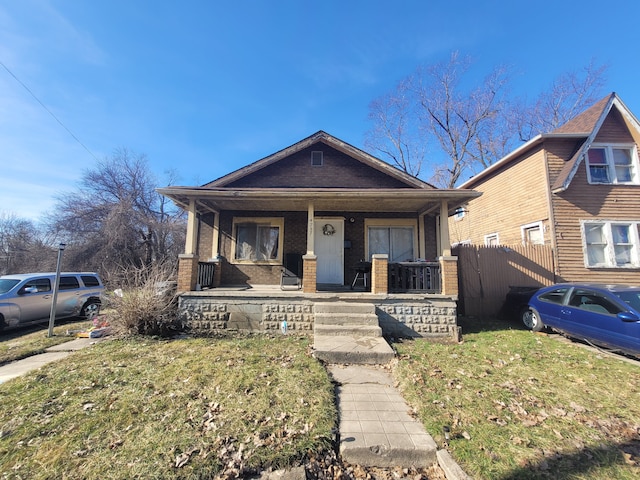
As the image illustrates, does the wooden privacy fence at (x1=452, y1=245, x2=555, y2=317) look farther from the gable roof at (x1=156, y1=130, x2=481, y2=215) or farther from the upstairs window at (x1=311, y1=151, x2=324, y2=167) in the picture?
the upstairs window at (x1=311, y1=151, x2=324, y2=167)

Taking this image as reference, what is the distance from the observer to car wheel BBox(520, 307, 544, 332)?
695cm

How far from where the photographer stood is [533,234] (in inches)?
411

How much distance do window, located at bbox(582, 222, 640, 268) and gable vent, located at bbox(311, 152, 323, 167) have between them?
31.8 feet

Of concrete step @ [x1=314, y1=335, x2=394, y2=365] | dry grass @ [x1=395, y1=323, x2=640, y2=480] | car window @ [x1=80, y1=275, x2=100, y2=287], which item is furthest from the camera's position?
car window @ [x1=80, y1=275, x2=100, y2=287]

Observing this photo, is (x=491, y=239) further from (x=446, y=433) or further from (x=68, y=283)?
(x=68, y=283)

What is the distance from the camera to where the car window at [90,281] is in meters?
9.11

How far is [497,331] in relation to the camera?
23.0 ft

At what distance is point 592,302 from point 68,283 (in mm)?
14179

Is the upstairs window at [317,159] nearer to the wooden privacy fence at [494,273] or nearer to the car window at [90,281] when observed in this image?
the wooden privacy fence at [494,273]

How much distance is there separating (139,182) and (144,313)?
735 inches

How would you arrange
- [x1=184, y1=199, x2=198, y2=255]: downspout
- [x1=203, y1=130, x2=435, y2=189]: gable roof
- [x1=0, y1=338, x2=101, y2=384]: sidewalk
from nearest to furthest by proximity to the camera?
[x1=0, y1=338, x2=101, y2=384]: sidewalk → [x1=184, y1=199, x2=198, y2=255]: downspout → [x1=203, y1=130, x2=435, y2=189]: gable roof

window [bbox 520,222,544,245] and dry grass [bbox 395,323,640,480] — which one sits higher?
window [bbox 520,222,544,245]

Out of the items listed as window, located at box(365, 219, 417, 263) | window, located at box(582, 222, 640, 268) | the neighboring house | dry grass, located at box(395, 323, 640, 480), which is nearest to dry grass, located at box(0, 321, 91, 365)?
dry grass, located at box(395, 323, 640, 480)

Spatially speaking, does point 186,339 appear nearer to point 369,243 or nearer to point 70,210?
point 369,243
